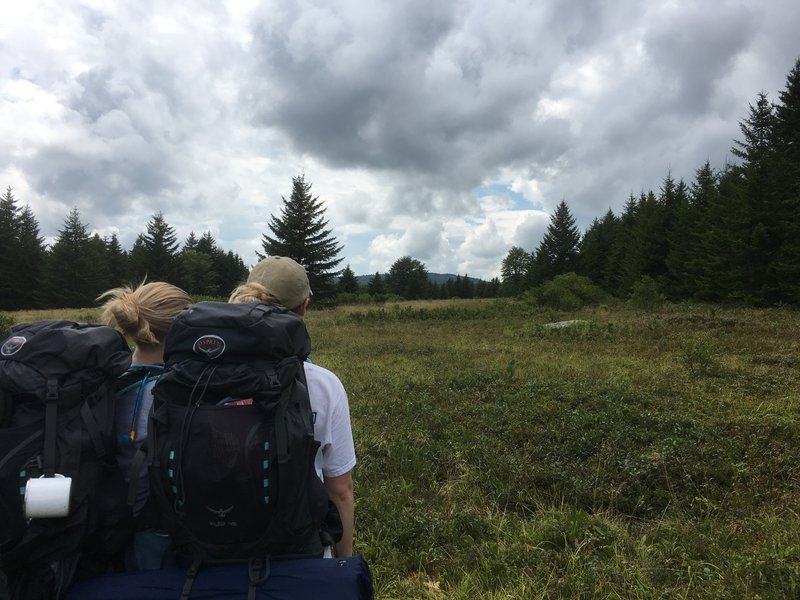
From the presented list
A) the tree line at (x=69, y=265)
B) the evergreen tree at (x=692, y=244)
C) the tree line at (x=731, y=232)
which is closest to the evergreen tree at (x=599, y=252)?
the tree line at (x=731, y=232)

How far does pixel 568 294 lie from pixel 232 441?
24.6 m

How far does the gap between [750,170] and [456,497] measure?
27226mm

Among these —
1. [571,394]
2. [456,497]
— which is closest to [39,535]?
[456,497]

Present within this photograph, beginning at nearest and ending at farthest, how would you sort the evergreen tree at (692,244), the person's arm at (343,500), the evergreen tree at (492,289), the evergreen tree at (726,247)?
the person's arm at (343,500) → the evergreen tree at (726,247) → the evergreen tree at (692,244) → the evergreen tree at (492,289)

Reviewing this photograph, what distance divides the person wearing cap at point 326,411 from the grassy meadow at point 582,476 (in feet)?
4.64

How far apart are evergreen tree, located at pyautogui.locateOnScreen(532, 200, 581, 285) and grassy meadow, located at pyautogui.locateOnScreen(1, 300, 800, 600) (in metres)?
42.9

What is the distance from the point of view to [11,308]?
42938 mm

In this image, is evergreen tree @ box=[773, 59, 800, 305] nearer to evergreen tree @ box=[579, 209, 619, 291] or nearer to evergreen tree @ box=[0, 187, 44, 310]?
evergreen tree @ box=[579, 209, 619, 291]

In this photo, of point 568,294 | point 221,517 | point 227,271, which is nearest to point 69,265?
point 227,271

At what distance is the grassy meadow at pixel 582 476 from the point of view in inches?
124

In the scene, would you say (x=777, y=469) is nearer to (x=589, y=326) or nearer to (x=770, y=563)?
(x=770, y=563)

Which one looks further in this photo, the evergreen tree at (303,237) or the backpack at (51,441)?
the evergreen tree at (303,237)

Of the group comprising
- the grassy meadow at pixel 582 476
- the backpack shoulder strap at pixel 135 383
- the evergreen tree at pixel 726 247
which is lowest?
the grassy meadow at pixel 582 476

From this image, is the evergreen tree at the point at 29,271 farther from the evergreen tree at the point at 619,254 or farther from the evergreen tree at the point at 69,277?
the evergreen tree at the point at 619,254
